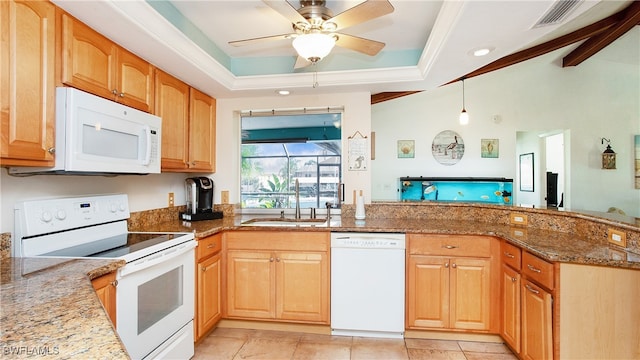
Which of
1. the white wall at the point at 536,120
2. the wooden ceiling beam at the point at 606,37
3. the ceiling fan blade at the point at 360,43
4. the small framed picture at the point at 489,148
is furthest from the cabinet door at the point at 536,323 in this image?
the small framed picture at the point at 489,148

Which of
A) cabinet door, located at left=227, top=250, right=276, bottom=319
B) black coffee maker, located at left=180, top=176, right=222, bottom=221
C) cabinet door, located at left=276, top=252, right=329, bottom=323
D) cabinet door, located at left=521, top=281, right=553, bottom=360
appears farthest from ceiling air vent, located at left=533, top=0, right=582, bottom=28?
black coffee maker, located at left=180, top=176, right=222, bottom=221

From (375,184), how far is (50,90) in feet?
16.3

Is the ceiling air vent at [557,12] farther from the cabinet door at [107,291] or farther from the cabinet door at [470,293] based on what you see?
the cabinet door at [107,291]

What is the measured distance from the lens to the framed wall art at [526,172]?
228 inches

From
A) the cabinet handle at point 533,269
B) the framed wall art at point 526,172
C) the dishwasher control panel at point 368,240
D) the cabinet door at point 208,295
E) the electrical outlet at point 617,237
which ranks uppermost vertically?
the framed wall art at point 526,172

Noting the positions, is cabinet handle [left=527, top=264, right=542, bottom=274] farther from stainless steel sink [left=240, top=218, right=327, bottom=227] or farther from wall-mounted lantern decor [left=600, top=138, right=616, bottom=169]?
wall-mounted lantern decor [left=600, top=138, right=616, bottom=169]

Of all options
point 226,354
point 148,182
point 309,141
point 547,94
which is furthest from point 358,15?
point 547,94

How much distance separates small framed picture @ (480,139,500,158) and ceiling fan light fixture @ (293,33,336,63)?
4.73 meters

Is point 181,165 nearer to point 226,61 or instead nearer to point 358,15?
point 226,61

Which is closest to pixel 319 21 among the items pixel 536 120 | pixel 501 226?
pixel 501 226

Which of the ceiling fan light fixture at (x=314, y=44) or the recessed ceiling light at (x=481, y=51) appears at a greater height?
the recessed ceiling light at (x=481, y=51)

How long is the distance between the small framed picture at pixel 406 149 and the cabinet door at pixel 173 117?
408 centimetres

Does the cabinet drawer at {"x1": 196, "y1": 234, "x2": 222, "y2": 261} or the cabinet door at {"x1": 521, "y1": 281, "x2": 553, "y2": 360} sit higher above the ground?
the cabinet drawer at {"x1": 196, "y1": 234, "x2": 222, "y2": 261}

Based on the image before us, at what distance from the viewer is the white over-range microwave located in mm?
1460
